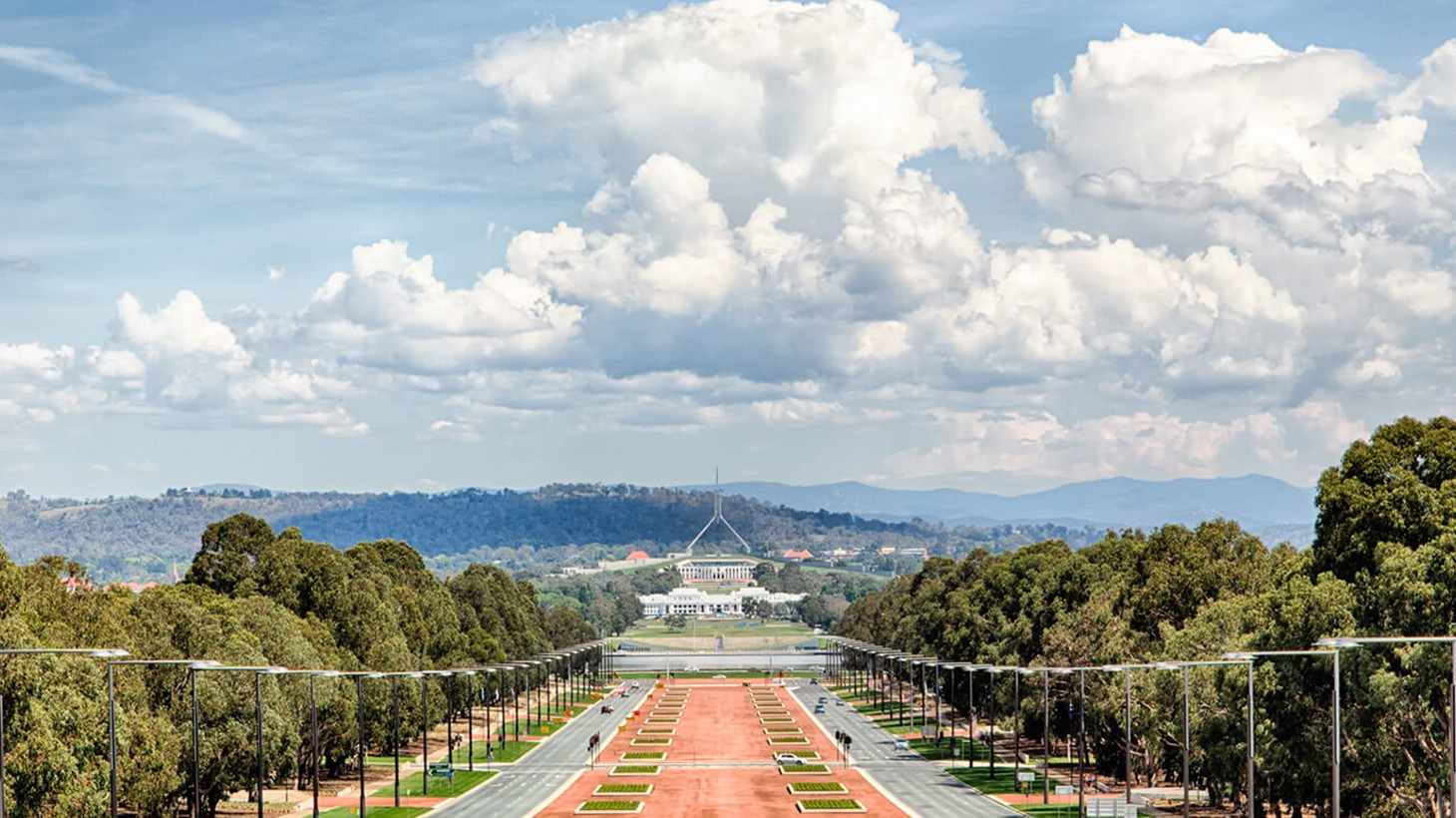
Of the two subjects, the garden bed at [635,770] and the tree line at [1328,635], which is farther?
the garden bed at [635,770]

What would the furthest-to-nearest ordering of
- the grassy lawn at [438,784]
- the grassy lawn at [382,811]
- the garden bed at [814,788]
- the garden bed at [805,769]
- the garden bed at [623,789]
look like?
the garden bed at [805,769] < the grassy lawn at [438,784] < the garden bed at [623,789] < the garden bed at [814,788] < the grassy lawn at [382,811]

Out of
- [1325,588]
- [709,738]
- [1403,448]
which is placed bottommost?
[709,738]

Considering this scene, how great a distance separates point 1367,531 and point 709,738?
310 feet

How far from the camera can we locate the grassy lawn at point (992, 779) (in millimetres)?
121625

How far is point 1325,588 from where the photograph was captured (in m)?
77.1

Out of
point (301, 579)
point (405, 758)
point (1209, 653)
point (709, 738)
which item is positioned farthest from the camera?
point (709, 738)

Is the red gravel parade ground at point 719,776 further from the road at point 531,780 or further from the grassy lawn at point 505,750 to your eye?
the grassy lawn at point 505,750

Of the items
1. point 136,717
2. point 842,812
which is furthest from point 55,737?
point 842,812

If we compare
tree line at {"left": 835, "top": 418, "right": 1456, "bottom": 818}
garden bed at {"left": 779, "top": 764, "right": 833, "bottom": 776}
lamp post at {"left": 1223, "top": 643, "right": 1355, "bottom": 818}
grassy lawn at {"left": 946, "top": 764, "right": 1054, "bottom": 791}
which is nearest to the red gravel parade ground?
garden bed at {"left": 779, "top": 764, "right": 833, "bottom": 776}

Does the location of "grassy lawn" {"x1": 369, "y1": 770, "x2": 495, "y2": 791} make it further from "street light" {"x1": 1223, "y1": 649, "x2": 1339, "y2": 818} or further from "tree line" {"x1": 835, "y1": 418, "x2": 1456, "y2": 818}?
"street light" {"x1": 1223, "y1": 649, "x2": 1339, "y2": 818}

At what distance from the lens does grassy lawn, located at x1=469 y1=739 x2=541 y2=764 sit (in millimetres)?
148875

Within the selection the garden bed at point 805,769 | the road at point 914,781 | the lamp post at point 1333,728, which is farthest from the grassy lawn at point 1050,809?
the lamp post at point 1333,728

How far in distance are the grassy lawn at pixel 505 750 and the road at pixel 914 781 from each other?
2866 centimetres

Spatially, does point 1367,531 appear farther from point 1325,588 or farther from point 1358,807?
point 1358,807
